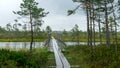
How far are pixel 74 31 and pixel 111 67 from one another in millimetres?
96558

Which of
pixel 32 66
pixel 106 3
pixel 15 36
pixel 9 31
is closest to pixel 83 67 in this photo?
pixel 32 66

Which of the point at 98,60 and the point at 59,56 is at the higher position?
the point at 98,60

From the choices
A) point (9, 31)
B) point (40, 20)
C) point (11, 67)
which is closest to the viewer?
point (11, 67)

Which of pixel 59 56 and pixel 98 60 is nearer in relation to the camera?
pixel 98 60

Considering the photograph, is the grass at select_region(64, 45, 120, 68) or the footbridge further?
the footbridge

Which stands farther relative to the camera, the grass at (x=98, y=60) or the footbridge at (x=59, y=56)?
the footbridge at (x=59, y=56)

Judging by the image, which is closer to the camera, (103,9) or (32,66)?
(32,66)

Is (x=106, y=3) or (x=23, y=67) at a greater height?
(x=106, y=3)

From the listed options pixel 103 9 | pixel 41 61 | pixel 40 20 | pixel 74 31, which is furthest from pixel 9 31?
pixel 41 61

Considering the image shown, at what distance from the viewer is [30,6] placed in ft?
185

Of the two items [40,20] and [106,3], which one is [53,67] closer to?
[106,3]

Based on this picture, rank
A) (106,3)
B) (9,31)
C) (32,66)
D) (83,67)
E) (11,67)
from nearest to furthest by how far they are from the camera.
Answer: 1. (11,67)
2. (32,66)
3. (83,67)
4. (106,3)
5. (9,31)

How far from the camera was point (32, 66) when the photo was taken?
20031 mm

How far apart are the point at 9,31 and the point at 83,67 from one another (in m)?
129
